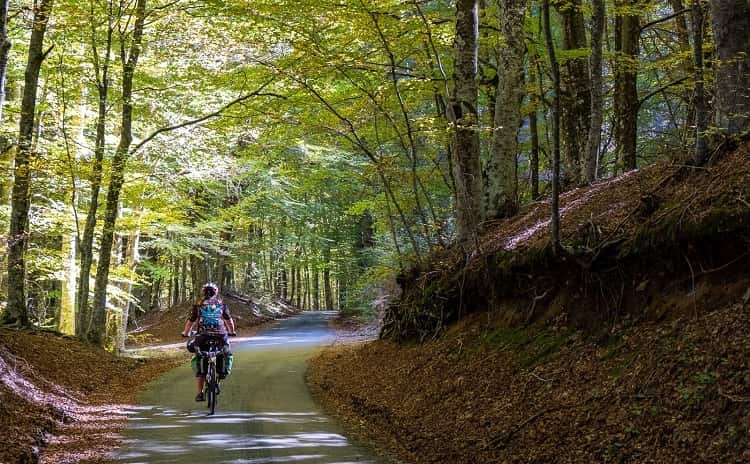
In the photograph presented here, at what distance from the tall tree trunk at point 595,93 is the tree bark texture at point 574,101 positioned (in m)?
1.61

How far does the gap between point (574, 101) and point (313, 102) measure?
6.46 metres

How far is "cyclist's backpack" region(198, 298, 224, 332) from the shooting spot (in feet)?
32.0

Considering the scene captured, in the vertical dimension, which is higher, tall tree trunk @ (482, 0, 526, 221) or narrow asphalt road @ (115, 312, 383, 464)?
tall tree trunk @ (482, 0, 526, 221)

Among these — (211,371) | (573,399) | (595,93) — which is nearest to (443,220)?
(595,93)

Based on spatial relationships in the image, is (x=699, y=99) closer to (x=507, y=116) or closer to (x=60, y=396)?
(x=507, y=116)

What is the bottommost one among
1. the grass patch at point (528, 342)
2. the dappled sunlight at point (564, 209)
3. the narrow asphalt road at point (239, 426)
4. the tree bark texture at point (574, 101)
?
the narrow asphalt road at point (239, 426)

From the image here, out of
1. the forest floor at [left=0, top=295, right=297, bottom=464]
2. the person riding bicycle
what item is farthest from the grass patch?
the forest floor at [left=0, top=295, right=297, bottom=464]

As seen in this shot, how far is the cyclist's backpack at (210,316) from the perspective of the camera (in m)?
9.77

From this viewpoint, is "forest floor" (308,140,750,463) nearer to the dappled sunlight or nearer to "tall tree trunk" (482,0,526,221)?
the dappled sunlight

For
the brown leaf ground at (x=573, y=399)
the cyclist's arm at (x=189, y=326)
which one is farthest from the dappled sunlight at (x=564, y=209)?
the cyclist's arm at (x=189, y=326)

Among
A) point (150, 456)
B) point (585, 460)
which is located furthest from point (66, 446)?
point (585, 460)

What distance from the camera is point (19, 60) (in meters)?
17.5

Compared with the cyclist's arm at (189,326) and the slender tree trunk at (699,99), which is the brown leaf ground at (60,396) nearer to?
the cyclist's arm at (189,326)

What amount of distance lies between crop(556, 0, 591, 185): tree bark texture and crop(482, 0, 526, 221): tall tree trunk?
1.28 m
